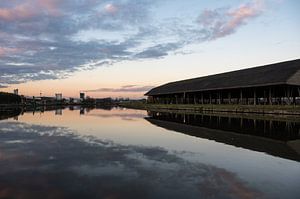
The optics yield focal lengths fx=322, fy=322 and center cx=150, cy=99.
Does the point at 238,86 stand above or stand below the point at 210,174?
above

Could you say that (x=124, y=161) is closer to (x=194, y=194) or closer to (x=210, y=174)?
(x=210, y=174)

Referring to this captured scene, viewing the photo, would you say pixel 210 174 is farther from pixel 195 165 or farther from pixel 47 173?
pixel 47 173

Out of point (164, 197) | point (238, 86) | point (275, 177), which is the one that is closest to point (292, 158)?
point (275, 177)

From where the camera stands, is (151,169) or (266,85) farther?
(266,85)

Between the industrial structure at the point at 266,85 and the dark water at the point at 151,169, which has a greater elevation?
the industrial structure at the point at 266,85

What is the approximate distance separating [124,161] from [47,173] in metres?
2.56

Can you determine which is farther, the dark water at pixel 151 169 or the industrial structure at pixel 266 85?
the industrial structure at pixel 266 85

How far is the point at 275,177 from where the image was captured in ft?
26.6

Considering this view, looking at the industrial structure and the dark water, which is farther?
the industrial structure

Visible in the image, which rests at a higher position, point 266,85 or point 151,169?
point 266,85

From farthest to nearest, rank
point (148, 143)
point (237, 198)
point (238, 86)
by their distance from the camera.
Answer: point (238, 86), point (148, 143), point (237, 198)

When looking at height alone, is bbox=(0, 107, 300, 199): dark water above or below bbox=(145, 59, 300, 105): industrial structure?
below

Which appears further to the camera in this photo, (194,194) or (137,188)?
(137,188)

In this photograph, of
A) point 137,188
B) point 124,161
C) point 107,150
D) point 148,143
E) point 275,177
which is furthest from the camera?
point 148,143
